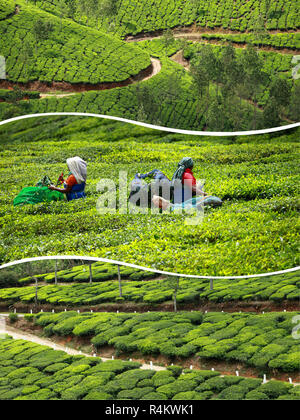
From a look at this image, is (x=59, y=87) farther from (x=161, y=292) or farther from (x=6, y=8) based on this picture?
(x=161, y=292)

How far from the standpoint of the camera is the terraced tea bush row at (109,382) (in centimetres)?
1301

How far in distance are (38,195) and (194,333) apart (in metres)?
9.46

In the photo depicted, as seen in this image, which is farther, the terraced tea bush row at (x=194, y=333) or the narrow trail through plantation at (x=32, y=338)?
the narrow trail through plantation at (x=32, y=338)

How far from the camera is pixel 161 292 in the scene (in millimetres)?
19062

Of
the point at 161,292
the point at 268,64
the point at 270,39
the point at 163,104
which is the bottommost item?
the point at 161,292

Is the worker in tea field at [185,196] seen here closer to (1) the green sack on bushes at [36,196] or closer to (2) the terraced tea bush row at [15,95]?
(1) the green sack on bushes at [36,196]

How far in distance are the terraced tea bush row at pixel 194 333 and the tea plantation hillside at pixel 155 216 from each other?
24.0 feet

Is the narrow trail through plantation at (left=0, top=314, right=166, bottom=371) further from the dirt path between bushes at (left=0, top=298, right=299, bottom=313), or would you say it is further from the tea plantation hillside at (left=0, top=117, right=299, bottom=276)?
the tea plantation hillside at (left=0, top=117, right=299, bottom=276)

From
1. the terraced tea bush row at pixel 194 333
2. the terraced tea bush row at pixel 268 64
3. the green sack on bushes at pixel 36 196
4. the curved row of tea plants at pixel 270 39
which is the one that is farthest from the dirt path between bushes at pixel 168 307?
the curved row of tea plants at pixel 270 39

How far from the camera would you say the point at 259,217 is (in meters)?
7.36

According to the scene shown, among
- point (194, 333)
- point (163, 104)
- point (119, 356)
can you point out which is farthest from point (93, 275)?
point (163, 104)

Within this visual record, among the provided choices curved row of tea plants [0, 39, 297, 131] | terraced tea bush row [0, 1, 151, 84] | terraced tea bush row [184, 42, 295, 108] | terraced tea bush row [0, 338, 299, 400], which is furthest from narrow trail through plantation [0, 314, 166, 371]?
terraced tea bush row [184, 42, 295, 108]

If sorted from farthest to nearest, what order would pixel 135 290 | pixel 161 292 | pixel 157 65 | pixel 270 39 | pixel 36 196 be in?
pixel 270 39 → pixel 157 65 → pixel 135 290 → pixel 161 292 → pixel 36 196

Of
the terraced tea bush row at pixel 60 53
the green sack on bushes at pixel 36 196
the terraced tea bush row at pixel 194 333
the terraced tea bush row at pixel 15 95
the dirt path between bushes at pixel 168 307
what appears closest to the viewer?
the green sack on bushes at pixel 36 196
